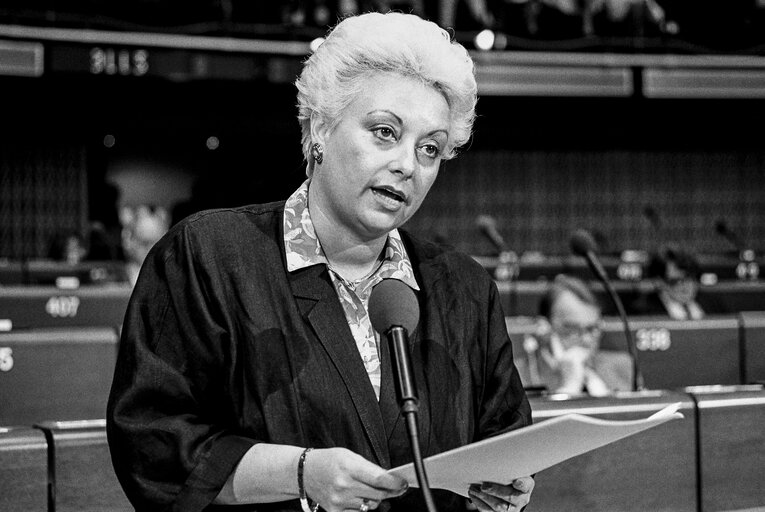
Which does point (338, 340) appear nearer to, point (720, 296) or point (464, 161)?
point (720, 296)

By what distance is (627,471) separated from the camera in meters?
1.72

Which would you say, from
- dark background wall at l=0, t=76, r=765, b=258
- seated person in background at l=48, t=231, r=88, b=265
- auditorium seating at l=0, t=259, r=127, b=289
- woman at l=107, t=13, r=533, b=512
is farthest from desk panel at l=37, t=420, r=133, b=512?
dark background wall at l=0, t=76, r=765, b=258

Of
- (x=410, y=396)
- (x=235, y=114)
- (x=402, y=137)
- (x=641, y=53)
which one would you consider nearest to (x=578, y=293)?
(x=402, y=137)

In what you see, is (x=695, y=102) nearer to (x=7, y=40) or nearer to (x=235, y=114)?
(x=235, y=114)

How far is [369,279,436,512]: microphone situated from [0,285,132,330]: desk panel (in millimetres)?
3286

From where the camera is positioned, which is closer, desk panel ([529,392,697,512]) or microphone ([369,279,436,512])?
microphone ([369,279,436,512])

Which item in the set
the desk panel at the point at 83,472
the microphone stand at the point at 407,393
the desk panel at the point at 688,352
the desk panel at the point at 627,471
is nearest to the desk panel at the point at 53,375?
the desk panel at the point at 83,472

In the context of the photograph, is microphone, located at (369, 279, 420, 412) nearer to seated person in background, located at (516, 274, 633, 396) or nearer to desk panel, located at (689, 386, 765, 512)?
desk panel, located at (689, 386, 765, 512)

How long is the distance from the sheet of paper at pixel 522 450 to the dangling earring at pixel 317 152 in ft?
1.66

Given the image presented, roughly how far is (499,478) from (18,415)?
1793mm

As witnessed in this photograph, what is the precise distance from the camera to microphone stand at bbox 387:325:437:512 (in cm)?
103

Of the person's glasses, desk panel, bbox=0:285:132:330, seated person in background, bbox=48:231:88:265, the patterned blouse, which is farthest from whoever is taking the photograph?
seated person in background, bbox=48:231:88:265

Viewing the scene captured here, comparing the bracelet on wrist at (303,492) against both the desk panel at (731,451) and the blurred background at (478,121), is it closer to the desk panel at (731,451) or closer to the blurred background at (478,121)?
the desk panel at (731,451)

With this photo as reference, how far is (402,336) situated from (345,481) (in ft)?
0.60
